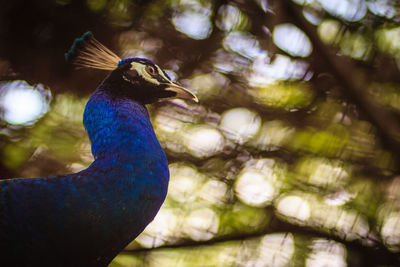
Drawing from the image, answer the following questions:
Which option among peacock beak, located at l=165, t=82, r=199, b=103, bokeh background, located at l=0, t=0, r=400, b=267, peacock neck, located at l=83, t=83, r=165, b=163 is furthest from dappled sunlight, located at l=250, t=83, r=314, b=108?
peacock neck, located at l=83, t=83, r=165, b=163

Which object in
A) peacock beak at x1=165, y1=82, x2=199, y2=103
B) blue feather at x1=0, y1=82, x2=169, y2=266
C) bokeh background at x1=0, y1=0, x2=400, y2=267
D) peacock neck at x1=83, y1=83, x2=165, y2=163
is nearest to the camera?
blue feather at x1=0, y1=82, x2=169, y2=266

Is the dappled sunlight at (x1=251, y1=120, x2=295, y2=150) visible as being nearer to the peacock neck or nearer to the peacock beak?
the peacock beak

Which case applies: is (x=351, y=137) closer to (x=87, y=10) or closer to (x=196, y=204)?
(x=196, y=204)

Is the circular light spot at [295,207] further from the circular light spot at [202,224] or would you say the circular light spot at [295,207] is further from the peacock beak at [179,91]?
the peacock beak at [179,91]

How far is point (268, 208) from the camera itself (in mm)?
1555

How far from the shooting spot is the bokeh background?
1.35 metres

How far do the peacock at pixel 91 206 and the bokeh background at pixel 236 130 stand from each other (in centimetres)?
72

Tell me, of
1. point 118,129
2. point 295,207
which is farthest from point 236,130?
point 118,129

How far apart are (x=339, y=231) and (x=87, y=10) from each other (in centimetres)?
165

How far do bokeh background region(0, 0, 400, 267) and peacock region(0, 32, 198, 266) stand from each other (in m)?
0.72

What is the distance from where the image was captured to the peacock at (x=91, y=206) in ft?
2.07

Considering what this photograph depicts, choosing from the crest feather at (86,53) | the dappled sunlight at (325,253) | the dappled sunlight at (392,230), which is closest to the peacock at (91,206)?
the crest feather at (86,53)

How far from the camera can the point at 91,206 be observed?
2.15ft

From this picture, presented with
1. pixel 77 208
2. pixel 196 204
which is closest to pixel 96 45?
pixel 77 208
